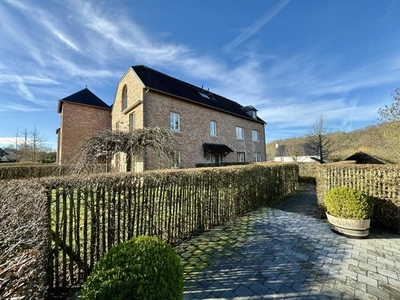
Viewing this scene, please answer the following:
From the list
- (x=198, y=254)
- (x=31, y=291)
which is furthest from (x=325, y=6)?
(x=31, y=291)

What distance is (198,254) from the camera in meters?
4.02

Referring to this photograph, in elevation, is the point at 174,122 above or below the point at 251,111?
below

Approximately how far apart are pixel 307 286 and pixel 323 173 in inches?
183

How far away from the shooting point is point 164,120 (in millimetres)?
14852

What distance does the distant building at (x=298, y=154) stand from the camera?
3581 cm

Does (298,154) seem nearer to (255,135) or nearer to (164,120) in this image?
(255,135)

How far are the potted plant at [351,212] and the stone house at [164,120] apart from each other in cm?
764

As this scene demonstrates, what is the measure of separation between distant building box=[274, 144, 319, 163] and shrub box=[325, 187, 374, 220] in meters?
30.1

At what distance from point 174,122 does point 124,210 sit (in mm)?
12684

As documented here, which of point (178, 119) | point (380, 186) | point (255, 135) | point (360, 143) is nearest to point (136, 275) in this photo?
point (380, 186)

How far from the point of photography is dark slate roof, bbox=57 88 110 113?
20192 mm

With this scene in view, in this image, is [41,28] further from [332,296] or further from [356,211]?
[356,211]

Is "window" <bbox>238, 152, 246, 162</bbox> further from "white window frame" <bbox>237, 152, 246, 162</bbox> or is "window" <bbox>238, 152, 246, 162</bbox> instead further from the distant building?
the distant building

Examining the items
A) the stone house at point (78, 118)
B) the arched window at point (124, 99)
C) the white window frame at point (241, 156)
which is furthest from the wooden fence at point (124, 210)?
the stone house at point (78, 118)
